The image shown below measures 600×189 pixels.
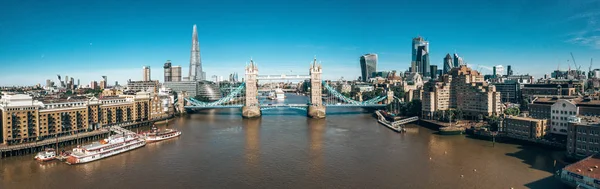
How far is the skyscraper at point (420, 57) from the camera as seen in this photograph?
154m

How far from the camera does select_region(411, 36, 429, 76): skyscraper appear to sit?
153750 millimetres

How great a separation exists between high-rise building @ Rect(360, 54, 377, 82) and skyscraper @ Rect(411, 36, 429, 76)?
1996 centimetres

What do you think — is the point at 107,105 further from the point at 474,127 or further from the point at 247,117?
the point at 474,127

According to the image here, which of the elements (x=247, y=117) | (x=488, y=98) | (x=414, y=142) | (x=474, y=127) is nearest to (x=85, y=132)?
(x=247, y=117)

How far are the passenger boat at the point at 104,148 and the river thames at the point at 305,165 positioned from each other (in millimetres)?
659

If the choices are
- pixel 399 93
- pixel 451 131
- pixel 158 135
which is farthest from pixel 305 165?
pixel 399 93

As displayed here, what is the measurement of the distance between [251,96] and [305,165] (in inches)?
1284

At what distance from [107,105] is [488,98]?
42799 millimetres

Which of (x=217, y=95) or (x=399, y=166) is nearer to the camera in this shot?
(x=399, y=166)

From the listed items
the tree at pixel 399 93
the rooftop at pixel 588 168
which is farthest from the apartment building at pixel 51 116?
the tree at pixel 399 93

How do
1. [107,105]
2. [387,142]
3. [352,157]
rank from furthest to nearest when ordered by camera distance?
[107,105]
[387,142]
[352,157]

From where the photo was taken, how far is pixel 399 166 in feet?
81.6

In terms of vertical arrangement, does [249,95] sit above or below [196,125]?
above

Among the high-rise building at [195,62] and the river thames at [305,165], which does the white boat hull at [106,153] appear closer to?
the river thames at [305,165]
